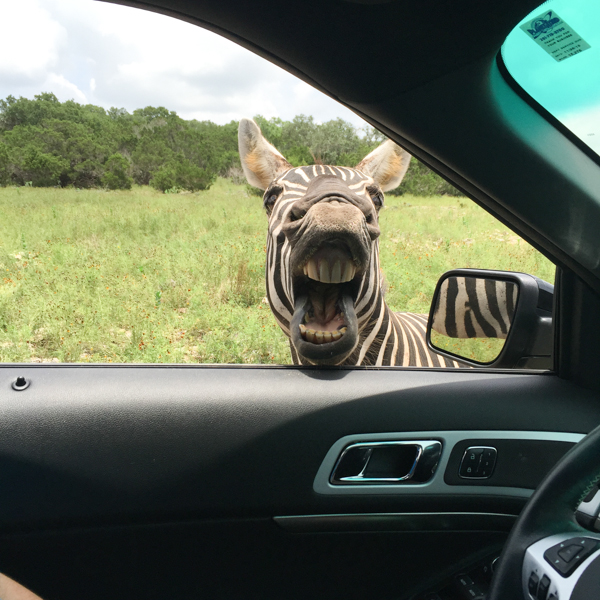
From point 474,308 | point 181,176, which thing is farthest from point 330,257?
point 181,176

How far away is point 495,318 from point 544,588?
3.56 feet

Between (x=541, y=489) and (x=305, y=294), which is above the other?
(x=305, y=294)

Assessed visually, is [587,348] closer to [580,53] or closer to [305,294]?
[580,53]

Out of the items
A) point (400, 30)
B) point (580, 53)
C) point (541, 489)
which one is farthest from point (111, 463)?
point (580, 53)

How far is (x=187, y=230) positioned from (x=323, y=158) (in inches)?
43.0

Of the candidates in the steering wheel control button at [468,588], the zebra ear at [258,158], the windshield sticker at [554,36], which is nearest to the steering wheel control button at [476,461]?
the steering wheel control button at [468,588]

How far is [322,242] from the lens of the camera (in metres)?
1.74

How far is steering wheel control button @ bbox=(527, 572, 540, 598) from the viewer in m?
0.86

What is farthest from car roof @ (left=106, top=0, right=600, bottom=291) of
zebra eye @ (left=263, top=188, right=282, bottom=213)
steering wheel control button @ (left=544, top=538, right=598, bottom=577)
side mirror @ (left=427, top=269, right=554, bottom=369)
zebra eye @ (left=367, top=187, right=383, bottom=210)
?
zebra eye @ (left=263, top=188, right=282, bottom=213)

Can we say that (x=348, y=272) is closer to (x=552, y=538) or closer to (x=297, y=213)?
(x=297, y=213)

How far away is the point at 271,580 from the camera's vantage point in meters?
1.61

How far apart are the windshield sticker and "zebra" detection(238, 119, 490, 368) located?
768 mm

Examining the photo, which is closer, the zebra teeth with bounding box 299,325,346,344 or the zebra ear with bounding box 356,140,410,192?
the zebra teeth with bounding box 299,325,346,344

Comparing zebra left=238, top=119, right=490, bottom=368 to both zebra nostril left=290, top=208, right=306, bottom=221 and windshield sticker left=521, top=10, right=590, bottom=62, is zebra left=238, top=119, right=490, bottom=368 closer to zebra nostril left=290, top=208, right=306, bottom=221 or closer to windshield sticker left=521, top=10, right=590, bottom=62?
zebra nostril left=290, top=208, right=306, bottom=221
